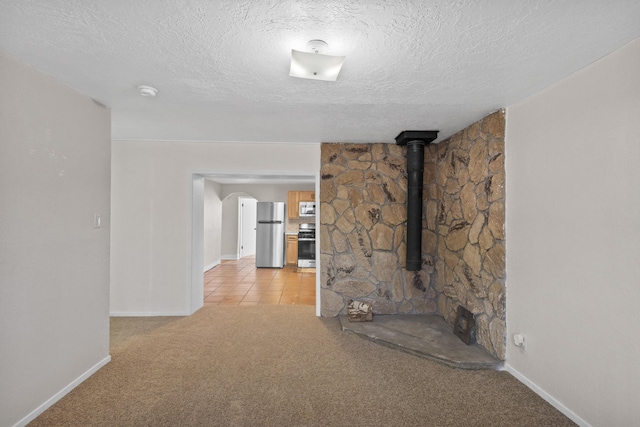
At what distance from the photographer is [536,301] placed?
7.07ft

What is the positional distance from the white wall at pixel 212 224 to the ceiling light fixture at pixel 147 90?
4.83m

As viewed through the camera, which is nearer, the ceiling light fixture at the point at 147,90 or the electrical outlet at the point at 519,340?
the ceiling light fixture at the point at 147,90

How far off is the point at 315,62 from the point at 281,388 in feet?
7.06

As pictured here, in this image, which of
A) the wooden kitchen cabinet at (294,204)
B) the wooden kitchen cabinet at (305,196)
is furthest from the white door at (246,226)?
the wooden kitchen cabinet at (305,196)

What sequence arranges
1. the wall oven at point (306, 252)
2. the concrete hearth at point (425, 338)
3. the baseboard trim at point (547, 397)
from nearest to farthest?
the baseboard trim at point (547, 397), the concrete hearth at point (425, 338), the wall oven at point (306, 252)

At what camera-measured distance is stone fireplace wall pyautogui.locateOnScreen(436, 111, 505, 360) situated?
252 cm

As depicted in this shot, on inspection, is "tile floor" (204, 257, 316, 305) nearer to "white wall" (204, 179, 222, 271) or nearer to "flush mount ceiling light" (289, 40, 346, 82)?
"white wall" (204, 179, 222, 271)

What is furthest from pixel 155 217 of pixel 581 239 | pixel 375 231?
pixel 581 239

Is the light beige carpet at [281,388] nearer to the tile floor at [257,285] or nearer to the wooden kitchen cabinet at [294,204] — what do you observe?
the tile floor at [257,285]

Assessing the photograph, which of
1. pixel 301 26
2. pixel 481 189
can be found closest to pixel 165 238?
pixel 301 26

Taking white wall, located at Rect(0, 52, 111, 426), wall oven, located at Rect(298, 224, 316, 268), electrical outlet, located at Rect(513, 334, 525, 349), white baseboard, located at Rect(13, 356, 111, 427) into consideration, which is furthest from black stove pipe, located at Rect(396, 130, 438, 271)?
wall oven, located at Rect(298, 224, 316, 268)

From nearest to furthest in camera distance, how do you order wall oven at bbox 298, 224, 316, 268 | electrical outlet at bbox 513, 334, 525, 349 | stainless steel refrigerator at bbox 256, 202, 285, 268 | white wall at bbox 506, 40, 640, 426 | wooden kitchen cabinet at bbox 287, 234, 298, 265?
1. white wall at bbox 506, 40, 640, 426
2. electrical outlet at bbox 513, 334, 525, 349
3. wall oven at bbox 298, 224, 316, 268
4. stainless steel refrigerator at bbox 256, 202, 285, 268
5. wooden kitchen cabinet at bbox 287, 234, 298, 265

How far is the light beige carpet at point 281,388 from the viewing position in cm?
187

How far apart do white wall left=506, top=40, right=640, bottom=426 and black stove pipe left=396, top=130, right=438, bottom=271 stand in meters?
1.07
